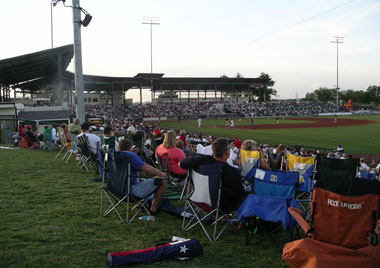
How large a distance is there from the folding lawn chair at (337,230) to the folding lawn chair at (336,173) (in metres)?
2.73

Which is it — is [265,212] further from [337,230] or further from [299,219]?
[337,230]

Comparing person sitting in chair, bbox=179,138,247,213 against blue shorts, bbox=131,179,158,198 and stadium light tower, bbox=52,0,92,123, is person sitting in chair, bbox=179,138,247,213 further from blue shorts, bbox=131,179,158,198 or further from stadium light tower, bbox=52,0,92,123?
stadium light tower, bbox=52,0,92,123

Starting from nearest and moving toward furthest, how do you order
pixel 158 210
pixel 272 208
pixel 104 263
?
1. pixel 104 263
2. pixel 272 208
3. pixel 158 210

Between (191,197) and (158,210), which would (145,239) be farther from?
(158,210)

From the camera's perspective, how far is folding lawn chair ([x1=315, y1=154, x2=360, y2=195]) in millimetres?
5867

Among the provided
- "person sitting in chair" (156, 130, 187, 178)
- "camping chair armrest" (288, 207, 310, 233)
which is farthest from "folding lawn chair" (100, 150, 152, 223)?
"camping chair armrest" (288, 207, 310, 233)

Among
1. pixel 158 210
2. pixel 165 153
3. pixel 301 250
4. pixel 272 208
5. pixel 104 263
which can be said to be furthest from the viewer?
pixel 165 153

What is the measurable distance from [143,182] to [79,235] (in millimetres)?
1162

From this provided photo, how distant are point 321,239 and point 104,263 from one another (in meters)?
2.31

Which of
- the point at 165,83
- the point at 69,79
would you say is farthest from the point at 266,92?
the point at 69,79

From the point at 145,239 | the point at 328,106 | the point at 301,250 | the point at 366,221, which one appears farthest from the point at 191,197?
the point at 328,106

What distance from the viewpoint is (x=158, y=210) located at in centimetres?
573

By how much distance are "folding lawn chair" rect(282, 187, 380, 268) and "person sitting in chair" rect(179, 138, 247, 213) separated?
133 cm

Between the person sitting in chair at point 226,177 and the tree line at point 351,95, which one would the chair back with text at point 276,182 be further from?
the tree line at point 351,95
